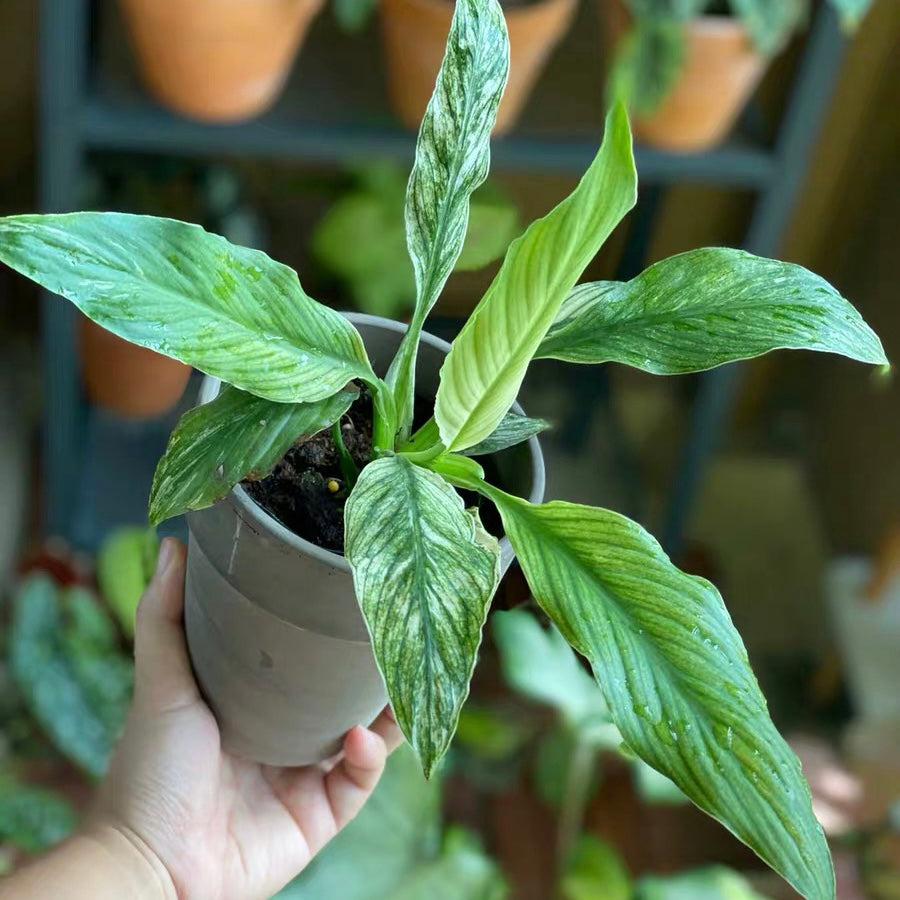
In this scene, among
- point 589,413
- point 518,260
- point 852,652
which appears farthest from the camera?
point 852,652

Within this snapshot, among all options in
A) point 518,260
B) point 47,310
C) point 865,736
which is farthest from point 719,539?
point 518,260

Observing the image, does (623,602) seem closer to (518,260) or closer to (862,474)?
(518,260)

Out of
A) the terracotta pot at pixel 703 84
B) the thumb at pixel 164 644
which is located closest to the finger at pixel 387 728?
the thumb at pixel 164 644

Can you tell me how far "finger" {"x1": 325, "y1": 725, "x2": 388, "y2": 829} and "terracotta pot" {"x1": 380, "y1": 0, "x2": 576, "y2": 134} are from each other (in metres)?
0.71

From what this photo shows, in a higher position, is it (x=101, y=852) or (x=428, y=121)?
(x=428, y=121)

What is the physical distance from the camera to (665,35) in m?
1.19

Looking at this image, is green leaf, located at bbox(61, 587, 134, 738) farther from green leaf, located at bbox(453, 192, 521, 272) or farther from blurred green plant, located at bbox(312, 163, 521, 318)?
green leaf, located at bbox(453, 192, 521, 272)

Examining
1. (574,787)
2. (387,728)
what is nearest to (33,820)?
(387,728)

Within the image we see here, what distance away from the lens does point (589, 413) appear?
1.48 m

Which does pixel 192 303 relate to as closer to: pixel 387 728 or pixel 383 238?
pixel 387 728

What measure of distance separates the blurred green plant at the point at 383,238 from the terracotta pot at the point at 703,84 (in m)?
0.30

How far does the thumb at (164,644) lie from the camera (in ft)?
2.27

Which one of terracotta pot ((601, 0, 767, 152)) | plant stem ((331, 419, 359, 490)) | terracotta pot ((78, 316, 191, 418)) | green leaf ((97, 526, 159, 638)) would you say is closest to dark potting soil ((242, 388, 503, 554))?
plant stem ((331, 419, 359, 490))

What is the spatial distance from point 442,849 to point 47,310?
2.53ft
